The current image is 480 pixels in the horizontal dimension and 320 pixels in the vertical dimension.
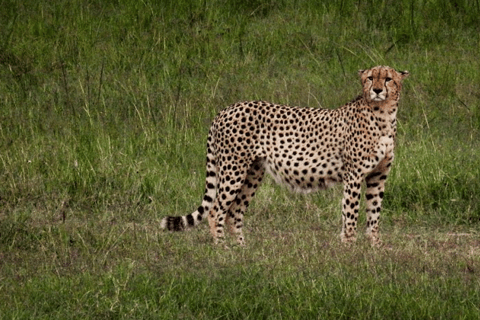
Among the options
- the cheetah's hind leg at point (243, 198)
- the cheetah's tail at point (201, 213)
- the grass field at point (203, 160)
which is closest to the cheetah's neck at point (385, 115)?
the grass field at point (203, 160)

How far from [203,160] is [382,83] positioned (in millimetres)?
2368

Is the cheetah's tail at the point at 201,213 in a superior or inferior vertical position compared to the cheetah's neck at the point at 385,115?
inferior

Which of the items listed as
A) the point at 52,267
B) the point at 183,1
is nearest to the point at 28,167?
the point at 52,267

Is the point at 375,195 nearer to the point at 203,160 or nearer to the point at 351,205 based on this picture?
the point at 351,205

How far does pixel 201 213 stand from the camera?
7.29m

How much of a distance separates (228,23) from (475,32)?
2.73 m

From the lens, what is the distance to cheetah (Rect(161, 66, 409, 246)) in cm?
707

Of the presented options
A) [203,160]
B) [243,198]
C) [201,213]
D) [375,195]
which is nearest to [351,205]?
[375,195]

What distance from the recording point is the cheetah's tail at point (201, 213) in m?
7.07

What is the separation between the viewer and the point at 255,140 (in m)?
7.34

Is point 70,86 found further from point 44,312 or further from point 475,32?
point 44,312

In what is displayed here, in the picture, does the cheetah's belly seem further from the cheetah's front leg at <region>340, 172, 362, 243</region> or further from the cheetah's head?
the cheetah's head

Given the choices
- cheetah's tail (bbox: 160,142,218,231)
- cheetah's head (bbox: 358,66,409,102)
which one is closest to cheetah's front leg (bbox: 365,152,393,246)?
cheetah's head (bbox: 358,66,409,102)

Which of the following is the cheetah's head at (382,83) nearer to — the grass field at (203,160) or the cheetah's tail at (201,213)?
the grass field at (203,160)
